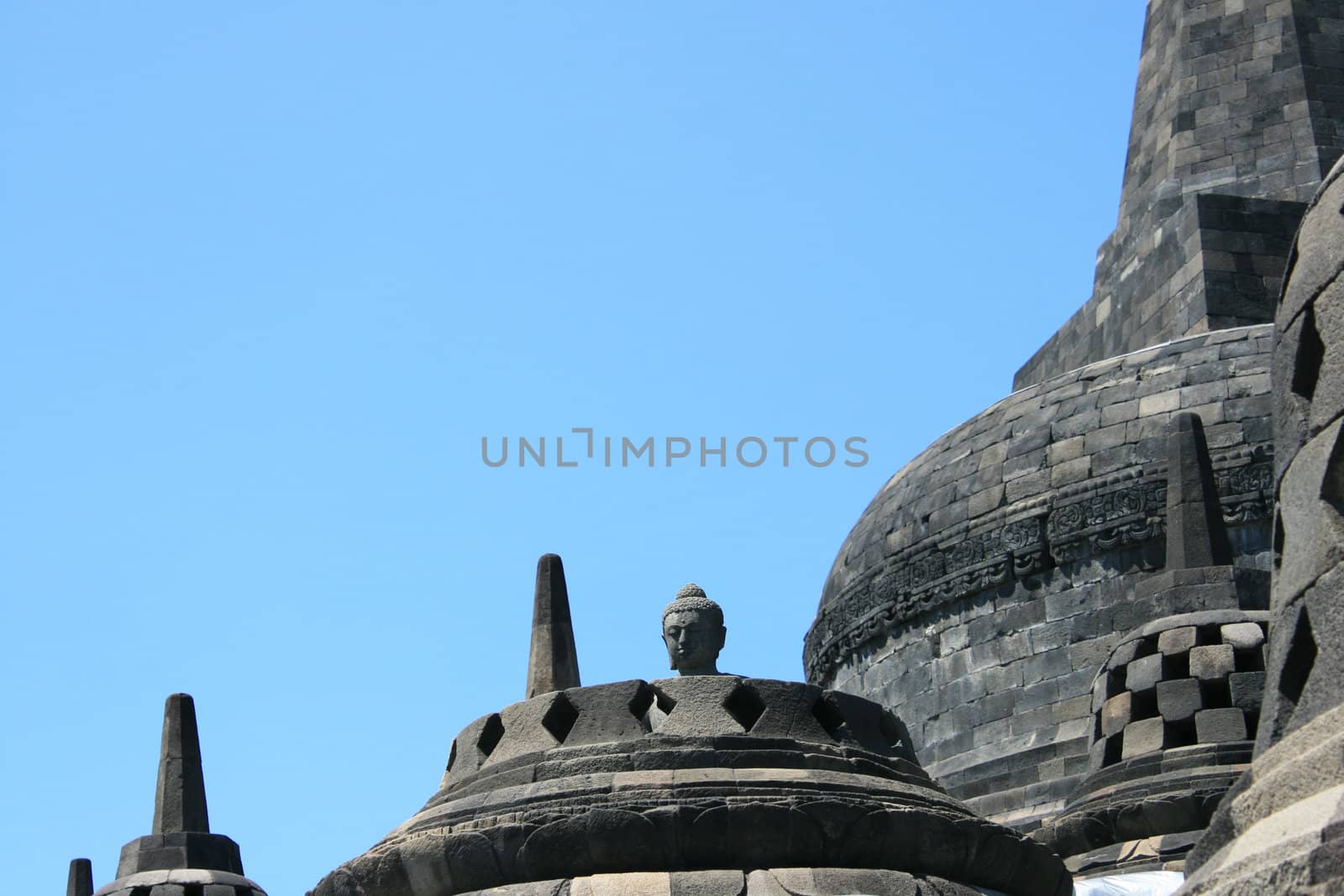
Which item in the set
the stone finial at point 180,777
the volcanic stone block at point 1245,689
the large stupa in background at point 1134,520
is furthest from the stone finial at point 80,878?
the volcanic stone block at point 1245,689

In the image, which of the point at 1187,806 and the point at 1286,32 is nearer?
the point at 1187,806

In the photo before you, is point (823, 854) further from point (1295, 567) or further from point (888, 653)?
point (888, 653)

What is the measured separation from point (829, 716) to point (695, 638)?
0.86 meters

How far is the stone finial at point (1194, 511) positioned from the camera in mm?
18438

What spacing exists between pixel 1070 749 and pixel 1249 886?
14.0 metres

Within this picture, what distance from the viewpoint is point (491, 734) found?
11969 millimetres

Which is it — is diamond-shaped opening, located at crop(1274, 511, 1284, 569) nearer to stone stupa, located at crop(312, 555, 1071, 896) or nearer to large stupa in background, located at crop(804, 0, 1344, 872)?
stone stupa, located at crop(312, 555, 1071, 896)

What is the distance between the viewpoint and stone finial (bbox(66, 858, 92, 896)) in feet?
72.5

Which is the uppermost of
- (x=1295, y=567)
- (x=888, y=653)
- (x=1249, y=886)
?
(x=888, y=653)

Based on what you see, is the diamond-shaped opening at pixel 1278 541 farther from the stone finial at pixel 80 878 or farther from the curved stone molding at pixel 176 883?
the stone finial at pixel 80 878

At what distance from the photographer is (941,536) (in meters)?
24.0

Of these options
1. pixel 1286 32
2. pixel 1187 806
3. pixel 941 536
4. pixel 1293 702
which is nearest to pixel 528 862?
pixel 1293 702

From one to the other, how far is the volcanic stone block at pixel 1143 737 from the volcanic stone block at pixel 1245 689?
617 millimetres

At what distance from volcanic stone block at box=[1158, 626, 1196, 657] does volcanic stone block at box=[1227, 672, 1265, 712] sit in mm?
515
